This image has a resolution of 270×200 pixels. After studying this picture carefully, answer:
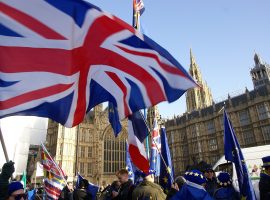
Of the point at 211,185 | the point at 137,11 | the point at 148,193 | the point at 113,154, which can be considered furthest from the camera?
the point at 113,154

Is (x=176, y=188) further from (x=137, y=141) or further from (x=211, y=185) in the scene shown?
(x=211, y=185)

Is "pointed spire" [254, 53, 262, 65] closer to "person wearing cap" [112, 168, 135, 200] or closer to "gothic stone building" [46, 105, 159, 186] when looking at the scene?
"gothic stone building" [46, 105, 159, 186]

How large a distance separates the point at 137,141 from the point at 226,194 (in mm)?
1929

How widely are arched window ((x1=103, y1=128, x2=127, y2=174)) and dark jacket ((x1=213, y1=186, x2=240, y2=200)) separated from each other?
4001 cm

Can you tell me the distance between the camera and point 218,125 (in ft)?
156

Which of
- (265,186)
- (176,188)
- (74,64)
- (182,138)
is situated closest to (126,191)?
(176,188)

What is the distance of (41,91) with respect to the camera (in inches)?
143

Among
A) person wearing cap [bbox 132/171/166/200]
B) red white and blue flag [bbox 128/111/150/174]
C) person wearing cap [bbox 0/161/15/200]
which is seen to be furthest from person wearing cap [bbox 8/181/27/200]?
red white and blue flag [bbox 128/111/150/174]

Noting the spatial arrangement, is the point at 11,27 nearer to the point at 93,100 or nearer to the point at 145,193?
the point at 93,100

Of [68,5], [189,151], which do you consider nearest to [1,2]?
[68,5]


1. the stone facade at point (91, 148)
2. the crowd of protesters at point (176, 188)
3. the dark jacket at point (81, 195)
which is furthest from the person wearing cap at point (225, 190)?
the stone facade at point (91, 148)

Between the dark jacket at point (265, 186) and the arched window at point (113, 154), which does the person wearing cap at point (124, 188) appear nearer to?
the dark jacket at point (265, 186)

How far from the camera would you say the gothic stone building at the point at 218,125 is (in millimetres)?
41375

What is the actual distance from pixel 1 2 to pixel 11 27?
13.7 inches
